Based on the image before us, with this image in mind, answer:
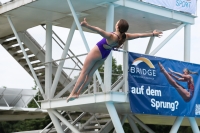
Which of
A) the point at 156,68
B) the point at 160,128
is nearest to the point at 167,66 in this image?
the point at 156,68

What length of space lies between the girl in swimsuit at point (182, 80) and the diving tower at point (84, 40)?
1.34 m

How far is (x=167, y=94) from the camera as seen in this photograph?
77.8ft

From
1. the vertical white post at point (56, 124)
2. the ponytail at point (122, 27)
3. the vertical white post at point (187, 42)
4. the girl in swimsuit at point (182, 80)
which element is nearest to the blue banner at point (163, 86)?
the girl in swimsuit at point (182, 80)

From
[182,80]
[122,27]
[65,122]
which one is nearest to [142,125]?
[182,80]

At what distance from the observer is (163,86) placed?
23.6 m

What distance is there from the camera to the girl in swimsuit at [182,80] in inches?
942

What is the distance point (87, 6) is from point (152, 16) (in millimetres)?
3469

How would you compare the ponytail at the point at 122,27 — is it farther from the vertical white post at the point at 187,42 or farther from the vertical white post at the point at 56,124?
the vertical white post at the point at 187,42

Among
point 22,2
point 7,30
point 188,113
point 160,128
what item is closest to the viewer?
point 22,2

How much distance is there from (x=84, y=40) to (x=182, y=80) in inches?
201

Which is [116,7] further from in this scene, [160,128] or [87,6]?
[160,128]

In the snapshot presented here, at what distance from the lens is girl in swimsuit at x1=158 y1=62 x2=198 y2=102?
23.9 meters

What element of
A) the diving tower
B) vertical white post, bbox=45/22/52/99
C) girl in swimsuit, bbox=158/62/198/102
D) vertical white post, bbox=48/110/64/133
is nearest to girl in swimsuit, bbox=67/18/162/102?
the diving tower

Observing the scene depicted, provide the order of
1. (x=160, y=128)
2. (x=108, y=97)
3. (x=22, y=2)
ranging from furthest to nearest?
1. (x=160, y=128)
2. (x=22, y=2)
3. (x=108, y=97)
